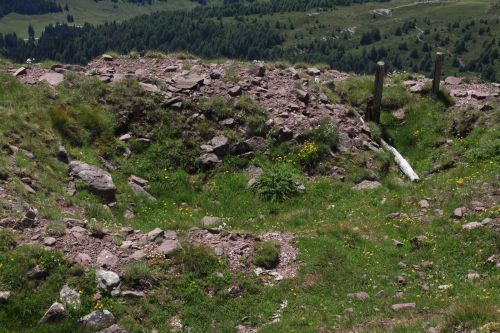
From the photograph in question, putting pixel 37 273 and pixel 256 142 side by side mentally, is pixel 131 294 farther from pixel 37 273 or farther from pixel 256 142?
pixel 256 142

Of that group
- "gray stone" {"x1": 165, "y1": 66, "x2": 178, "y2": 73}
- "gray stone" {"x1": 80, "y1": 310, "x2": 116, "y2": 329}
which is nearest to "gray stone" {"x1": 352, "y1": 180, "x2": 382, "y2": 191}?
"gray stone" {"x1": 165, "y1": 66, "x2": 178, "y2": 73}

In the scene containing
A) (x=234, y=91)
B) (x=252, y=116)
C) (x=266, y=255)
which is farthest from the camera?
(x=234, y=91)

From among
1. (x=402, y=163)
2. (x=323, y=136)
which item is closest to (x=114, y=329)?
(x=323, y=136)

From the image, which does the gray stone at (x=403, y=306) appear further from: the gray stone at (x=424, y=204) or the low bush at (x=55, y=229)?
the low bush at (x=55, y=229)

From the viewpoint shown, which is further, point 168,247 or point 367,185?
point 367,185

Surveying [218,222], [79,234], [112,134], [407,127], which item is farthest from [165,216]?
[407,127]

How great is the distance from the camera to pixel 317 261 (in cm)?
1678

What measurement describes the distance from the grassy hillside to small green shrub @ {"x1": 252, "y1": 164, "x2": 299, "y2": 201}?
0.12 meters

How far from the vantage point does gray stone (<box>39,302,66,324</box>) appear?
13.6m

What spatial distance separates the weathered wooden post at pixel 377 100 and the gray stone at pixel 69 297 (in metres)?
19.7

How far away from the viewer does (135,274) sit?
15156 millimetres

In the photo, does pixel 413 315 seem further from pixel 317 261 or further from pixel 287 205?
pixel 287 205

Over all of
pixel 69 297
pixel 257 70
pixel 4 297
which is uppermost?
pixel 257 70

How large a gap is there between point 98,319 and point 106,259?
7.71ft
